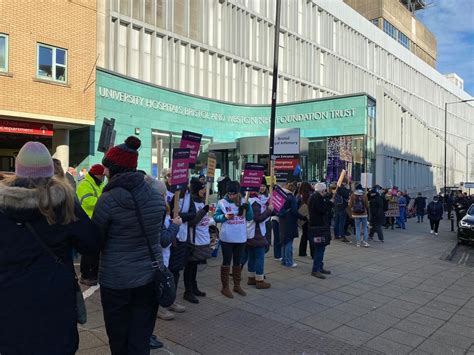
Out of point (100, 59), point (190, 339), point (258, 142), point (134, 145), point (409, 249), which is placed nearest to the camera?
point (134, 145)

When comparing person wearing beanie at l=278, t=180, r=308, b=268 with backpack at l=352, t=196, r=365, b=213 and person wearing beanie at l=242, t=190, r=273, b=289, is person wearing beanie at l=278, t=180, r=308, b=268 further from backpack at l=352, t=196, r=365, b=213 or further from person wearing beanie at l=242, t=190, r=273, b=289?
backpack at l=352, t=196, r=365, b=213

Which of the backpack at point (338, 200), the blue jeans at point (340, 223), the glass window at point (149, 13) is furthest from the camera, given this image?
the glass window at point (149, 13)

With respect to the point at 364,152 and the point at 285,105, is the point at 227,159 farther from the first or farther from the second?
the point at 364,152

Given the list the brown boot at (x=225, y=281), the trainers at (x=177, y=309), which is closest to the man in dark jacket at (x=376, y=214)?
the brown boot at (x=225, y=281)

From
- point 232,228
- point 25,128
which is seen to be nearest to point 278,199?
point 232,228

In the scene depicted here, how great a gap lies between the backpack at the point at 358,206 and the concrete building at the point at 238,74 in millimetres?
3312

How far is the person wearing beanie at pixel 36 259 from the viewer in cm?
226

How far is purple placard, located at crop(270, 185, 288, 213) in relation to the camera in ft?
26.3

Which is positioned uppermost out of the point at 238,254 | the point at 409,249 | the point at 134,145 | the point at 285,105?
the point at 285,105

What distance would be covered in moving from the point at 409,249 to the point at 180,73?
16.8 m

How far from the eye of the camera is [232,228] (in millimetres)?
6047

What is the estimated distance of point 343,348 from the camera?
14.9ft

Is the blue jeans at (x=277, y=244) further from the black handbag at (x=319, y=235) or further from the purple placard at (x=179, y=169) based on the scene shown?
the purple placard at (x=179, y=169)

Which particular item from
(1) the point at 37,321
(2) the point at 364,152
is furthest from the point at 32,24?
(2) the point at 364,152
